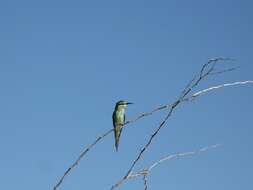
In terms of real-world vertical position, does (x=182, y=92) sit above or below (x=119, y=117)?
below

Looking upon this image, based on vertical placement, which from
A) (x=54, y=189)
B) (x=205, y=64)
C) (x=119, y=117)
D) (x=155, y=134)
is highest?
(x=119, y=117)

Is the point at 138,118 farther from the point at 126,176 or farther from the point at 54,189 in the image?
the point at 54,189

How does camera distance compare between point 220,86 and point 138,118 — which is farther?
point 138,118

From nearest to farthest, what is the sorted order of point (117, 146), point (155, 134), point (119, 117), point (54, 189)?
1. point (54, 189)
2. point (155, 134)
3. point (117, 146)
4. point (119, 117)

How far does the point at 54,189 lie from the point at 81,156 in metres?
0.18

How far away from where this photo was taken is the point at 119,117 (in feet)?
40.2

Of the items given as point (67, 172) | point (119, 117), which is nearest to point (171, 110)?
point (67, 172)

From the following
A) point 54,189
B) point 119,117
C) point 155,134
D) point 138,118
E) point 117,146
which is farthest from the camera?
point 119,117

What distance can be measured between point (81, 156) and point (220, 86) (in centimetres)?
64

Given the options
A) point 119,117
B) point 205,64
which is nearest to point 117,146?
point 119,117

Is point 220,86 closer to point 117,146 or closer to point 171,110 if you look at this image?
point 171,110

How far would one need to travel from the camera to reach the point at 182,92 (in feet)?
8.48

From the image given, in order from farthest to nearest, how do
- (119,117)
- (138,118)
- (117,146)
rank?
(119,117), (117,146), (138,118)

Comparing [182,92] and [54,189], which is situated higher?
[182,92]
